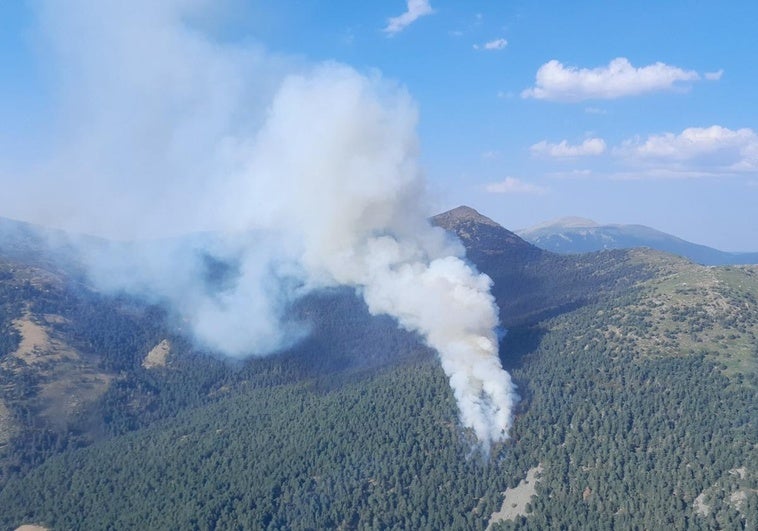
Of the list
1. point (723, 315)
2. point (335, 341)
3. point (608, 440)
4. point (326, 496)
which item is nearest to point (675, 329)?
point (723, 315)

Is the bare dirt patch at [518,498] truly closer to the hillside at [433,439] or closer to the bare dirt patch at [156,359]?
the hillside at [433,439]

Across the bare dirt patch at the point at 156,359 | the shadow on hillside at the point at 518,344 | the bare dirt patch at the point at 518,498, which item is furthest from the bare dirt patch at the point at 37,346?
the bare dirt patch at the point at 518,498

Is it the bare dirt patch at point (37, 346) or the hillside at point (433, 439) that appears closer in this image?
the hillside at point (433, 439)

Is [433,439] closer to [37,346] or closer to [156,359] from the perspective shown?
[156,359]

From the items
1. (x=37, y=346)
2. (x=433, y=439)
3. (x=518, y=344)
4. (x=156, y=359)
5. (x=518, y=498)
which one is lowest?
(x=518, y=498)

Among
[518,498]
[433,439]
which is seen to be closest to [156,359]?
[433,439]

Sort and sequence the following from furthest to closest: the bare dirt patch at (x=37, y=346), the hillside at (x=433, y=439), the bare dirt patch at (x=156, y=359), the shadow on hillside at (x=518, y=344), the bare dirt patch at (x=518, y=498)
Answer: the bare dirt patch at (x=156, y=359) → the bare dirt patch at (x=37, y=346) → the shadow on hillside at (x=518, y=344) → the bare dirt patch at (x=518, y=498) → the hillside at (x=433, y=439)

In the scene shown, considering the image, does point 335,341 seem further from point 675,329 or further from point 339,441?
point 675,329

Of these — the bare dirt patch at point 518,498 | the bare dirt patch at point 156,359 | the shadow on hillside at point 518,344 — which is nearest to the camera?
the bare dirt patch at point 518,498
